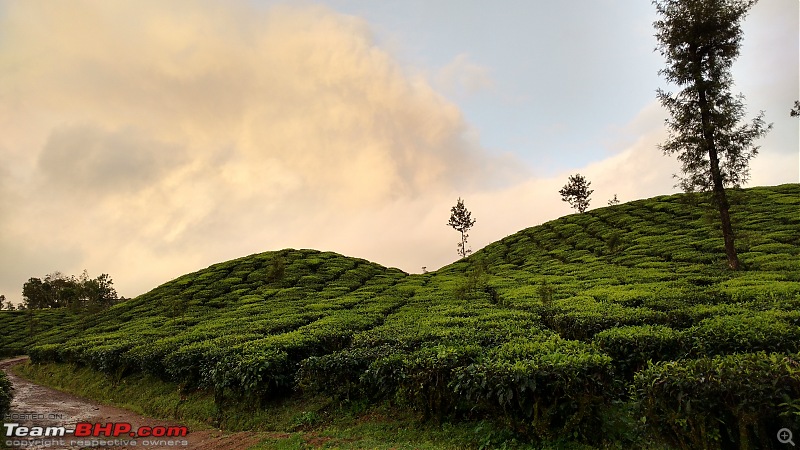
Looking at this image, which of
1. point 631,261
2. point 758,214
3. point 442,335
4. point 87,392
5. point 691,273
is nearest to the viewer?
point 442,335

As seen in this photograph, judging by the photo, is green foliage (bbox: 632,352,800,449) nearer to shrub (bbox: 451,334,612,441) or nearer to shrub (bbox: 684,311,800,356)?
shrub (bbox: 451,334,612,441)

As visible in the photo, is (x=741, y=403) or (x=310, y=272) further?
(x=310, y=272)

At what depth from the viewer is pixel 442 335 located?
13.0m

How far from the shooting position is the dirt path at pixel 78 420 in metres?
11.3

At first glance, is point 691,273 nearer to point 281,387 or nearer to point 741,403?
point 741,403

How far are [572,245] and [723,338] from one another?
37.9 meters

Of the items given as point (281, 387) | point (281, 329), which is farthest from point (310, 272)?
point (281, 387)

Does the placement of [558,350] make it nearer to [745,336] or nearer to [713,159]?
[745,336]

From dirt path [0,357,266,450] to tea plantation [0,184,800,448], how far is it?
171cm

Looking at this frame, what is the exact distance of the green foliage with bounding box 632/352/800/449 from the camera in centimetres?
583

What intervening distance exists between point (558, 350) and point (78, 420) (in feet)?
57.3

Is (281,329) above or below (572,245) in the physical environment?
below

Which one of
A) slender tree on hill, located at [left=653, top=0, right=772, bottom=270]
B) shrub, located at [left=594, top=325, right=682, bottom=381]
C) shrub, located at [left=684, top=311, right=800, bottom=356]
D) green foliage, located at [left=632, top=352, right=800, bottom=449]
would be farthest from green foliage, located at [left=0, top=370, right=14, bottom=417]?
slender tree on hill, located at [left=653, top=0, right=772, bottom=270]

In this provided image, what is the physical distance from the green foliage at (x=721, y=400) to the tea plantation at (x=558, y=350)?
0.02 meters
